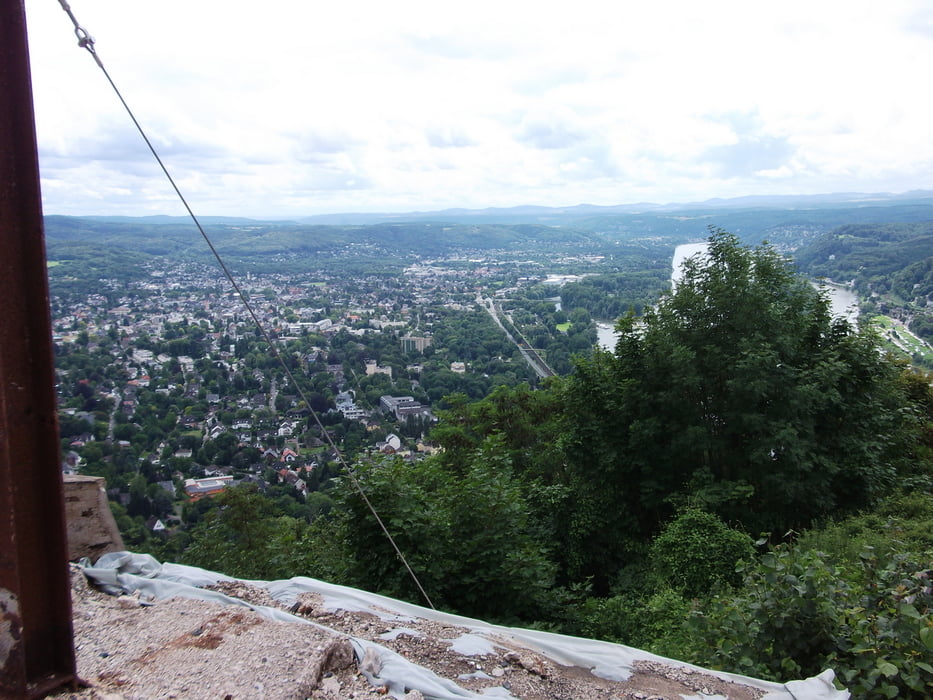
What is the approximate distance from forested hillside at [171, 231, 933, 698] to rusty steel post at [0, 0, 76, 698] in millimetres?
3065

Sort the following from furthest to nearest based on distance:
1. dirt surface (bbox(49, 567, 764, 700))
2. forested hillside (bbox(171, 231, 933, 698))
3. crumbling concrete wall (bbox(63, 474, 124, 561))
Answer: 1. crumbling concrete wall (bbox(63, 474, 124, 561))
2. forested hillside (bbox(171, 231, 933, 698))
3. dirt surface (bbox(49, 567, 764, 700))

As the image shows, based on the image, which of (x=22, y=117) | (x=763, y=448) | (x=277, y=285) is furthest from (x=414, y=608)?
(x=277, y=285)

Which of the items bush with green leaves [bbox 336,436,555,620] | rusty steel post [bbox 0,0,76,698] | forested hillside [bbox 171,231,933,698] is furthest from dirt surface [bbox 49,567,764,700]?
bush with green leaves [bbox 336,436,555,620]

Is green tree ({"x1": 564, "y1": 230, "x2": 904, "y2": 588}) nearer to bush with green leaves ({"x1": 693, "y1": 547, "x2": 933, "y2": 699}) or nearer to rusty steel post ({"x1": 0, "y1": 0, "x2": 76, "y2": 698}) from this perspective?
bush with green leaves ({"x1": 693, "y1": 547, "x2": 933, "y2": 699})

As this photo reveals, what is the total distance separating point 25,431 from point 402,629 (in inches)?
97.1

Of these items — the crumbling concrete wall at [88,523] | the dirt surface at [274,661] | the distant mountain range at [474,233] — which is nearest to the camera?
the dirt surface at [274,661]

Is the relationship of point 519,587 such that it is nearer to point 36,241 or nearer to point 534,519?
point 534,519

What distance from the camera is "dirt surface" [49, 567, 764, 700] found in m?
2.67

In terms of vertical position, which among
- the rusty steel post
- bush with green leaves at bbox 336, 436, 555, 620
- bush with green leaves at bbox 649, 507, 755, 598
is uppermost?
the rusty steel post

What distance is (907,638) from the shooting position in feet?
9.85

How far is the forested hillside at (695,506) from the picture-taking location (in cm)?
384

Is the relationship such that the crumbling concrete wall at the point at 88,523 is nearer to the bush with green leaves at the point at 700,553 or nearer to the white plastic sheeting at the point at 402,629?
the white plastic sheeting at the point at 402,629

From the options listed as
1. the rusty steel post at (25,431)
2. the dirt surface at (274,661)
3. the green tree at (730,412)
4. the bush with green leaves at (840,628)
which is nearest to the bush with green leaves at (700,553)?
the green tree at (730,412)

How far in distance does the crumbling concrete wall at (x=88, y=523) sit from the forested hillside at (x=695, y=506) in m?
1.87
